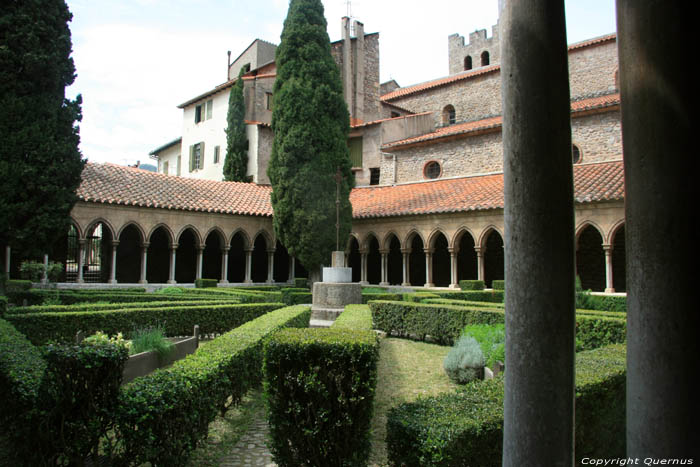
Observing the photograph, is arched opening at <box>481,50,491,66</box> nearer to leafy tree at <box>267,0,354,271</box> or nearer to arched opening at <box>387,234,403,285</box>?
arched opening at <box>387,234,403,285</box>

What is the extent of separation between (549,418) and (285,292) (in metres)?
13.8

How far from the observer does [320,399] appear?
11.6 ft

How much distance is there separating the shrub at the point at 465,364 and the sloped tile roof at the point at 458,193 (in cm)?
1011

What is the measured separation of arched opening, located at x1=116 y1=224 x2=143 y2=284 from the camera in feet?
68.7

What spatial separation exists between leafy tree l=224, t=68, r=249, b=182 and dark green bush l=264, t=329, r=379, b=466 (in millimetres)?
24646

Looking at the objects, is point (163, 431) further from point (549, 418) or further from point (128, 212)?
point (128, 212)

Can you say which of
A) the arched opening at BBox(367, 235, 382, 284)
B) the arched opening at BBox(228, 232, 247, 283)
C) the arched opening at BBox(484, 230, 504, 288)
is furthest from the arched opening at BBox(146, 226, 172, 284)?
the arched opening at BBox(484, 230, 504, 288)

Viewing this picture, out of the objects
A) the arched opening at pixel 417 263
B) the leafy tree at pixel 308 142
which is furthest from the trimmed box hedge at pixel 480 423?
the arched opening at pixel 417 263

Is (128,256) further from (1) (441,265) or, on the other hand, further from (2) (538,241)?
(2) (538,241)

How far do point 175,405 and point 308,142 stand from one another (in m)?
16.1

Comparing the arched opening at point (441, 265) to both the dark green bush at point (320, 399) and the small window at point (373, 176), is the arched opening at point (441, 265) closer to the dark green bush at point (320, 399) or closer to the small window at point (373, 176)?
the small window at point (373, 176)

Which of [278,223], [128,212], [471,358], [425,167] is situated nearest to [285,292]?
[278,223]

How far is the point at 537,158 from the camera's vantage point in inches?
73.7

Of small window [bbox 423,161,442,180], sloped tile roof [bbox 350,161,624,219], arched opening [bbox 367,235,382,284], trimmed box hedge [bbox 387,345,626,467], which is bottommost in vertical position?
trimmed box hedge [bbox 387,345,626,467]
